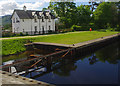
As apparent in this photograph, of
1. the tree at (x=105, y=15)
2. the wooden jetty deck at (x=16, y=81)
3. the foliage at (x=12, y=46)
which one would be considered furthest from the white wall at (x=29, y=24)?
the wooden jetty deck at (x=16, y=81)

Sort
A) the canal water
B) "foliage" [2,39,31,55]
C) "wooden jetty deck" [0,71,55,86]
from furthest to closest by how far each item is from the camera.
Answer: "foliage" [2,39,31,55] < the canal water < "wooden jetty deck" [0,71,55,86]

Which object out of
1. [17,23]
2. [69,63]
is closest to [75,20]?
[17,23]

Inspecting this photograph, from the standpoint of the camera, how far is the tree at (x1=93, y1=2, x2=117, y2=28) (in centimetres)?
5862

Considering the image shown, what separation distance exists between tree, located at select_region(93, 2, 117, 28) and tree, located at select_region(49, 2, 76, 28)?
12107mm

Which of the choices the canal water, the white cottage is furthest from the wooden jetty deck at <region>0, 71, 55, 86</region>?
the white cottage

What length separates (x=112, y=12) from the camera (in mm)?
60406

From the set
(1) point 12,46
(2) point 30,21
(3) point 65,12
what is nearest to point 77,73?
(1) point 12,46

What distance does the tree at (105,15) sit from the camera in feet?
192

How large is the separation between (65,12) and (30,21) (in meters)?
15.9

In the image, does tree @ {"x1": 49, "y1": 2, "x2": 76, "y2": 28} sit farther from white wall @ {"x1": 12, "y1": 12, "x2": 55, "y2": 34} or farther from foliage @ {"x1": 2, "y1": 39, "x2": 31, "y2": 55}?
foliage @ {"x1": 2, "y1": 39, "x2": 31, "y2": 55}

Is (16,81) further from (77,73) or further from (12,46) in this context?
(12,46)

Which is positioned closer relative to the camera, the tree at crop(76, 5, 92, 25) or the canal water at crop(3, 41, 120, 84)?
the canal water at crop(3, 41, 120, 84)

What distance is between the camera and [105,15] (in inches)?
2341

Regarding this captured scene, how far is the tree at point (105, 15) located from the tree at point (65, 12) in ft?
39.7
